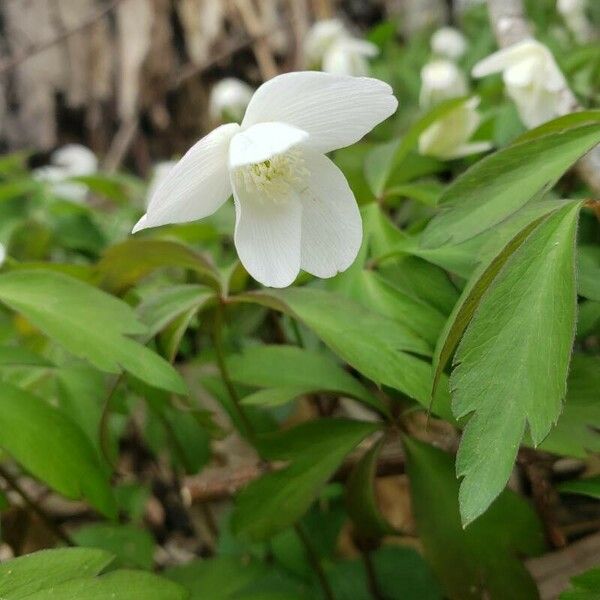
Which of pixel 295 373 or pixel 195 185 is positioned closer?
pixel 195 185

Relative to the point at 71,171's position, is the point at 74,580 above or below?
below

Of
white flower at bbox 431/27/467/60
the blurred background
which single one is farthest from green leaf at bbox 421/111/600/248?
the blurred background

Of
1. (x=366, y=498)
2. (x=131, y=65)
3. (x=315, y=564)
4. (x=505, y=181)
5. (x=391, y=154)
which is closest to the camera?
(x=505, y=181)

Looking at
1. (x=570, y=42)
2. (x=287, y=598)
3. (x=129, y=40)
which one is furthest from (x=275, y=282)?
(x=129, y=40)

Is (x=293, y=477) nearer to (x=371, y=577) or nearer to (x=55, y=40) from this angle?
(x=371, y=577)

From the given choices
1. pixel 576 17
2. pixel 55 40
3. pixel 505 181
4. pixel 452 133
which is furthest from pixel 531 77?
pixel 55 40

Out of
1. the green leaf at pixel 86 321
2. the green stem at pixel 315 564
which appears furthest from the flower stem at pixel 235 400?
the green leaf at pixel 86 321

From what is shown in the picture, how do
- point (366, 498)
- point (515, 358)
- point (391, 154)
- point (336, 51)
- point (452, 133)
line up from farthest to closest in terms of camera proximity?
point (336, 51), point (452, 133), point (391, 154), point (366, 498), point (515, 358)
